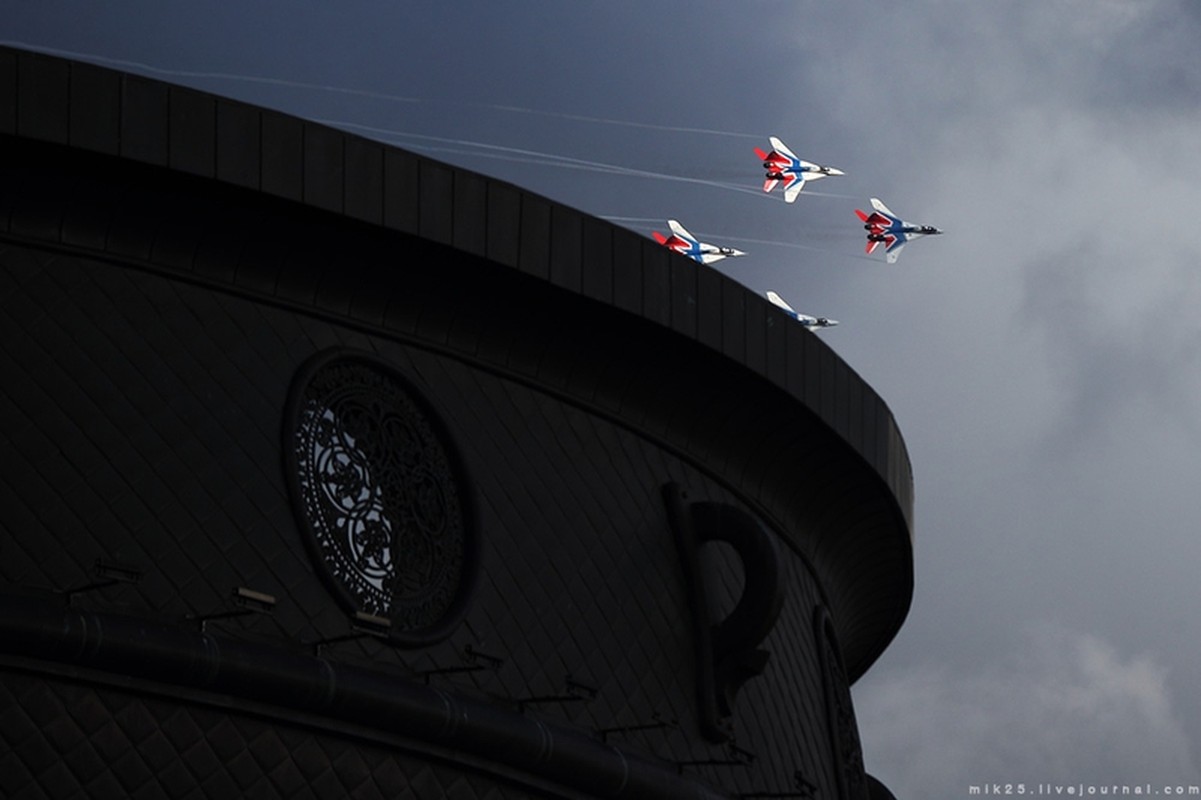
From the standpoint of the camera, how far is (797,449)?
25.6m

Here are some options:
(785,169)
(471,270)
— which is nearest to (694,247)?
(785,169)

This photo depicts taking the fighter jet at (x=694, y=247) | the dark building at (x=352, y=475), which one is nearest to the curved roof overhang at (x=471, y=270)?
the dark building at (x=352, y=475)

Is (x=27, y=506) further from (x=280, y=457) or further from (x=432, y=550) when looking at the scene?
(x=432, y=550)

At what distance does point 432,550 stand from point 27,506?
3.77 metres

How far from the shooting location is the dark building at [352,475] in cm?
1811

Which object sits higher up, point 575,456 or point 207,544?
point 575,456

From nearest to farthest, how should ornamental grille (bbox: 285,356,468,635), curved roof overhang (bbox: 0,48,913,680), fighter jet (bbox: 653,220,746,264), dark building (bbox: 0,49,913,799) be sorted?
dark building (bbox: 0,49,913,799) → curved roof overhang (bbox: 0,48,913,680) → ornamental grille (bbox: 285,356,468,635) → fighter jet (bbox: 653,220,746,264)

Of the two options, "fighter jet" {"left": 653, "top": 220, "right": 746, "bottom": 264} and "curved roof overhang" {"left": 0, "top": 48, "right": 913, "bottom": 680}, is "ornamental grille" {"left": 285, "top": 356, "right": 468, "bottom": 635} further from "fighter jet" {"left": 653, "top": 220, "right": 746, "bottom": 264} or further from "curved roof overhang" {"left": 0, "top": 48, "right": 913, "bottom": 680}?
"fighter jet" {"left": 653, "top": 220, "right": 746, "bottom": 264}

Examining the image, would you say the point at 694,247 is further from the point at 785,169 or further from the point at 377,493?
the point at 377,493

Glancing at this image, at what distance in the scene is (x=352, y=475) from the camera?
19859 millimetres

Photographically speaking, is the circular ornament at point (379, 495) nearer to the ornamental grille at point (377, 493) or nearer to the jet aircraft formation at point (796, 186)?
the ornamental grille at point (377, 493)

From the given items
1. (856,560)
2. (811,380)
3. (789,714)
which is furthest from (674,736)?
(856,560)

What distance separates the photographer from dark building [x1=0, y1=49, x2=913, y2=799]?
59.4 ft

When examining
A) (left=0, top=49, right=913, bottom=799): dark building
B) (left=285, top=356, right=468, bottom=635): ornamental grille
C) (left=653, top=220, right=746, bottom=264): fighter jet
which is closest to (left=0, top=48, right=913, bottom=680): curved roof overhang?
(left=0, top=49, right=913, bottom=799): dark building
